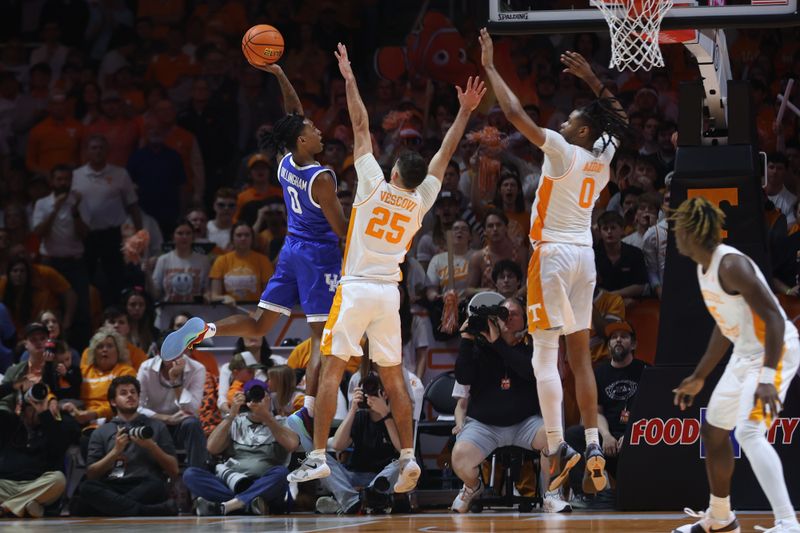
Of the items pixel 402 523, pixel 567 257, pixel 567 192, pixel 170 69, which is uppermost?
pixel 170 69

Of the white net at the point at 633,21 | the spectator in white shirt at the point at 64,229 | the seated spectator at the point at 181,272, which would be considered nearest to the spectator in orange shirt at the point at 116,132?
the spectator in white shirt at the point at 64,229

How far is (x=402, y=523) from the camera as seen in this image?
32.9 feet

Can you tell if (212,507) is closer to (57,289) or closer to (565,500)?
(565,500)

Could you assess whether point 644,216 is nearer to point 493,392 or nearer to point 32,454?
point 493,392

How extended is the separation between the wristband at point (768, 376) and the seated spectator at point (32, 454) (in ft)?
23.4

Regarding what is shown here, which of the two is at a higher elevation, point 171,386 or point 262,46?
point 262,46

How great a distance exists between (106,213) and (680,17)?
8.08 metres

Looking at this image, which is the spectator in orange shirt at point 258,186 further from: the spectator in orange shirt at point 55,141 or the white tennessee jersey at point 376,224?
the white tennessee jersey at point 376,224

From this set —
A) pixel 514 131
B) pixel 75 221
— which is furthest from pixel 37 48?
pixel 514 131

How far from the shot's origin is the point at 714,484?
8234mm

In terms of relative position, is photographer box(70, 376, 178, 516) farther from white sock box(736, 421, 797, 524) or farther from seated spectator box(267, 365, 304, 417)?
white sock box(736, 421, 797, 524)

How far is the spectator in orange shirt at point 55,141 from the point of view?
53.9 feet

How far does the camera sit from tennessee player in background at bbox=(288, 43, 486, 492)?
9.76m

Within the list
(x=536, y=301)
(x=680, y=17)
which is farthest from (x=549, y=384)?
(x=680, y=17)
